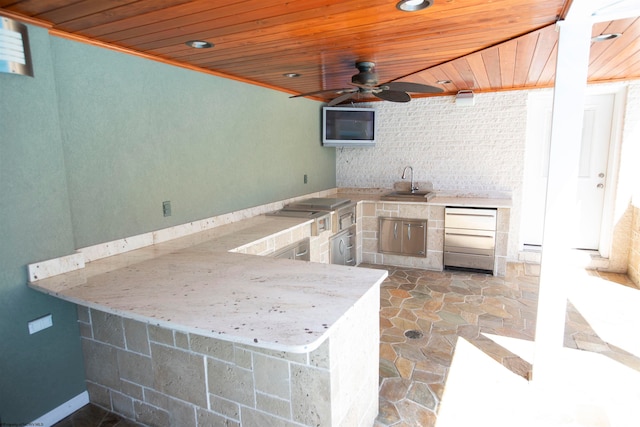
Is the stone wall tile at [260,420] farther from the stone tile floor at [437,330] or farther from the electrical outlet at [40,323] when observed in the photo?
the electrical outlet at [40,323]

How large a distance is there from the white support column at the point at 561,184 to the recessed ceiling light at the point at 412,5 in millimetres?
844

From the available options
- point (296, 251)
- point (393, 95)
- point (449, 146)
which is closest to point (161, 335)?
point (296, 251)

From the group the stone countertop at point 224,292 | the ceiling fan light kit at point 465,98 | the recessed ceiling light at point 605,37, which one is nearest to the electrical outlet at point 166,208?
the stone countertop at point 224,292

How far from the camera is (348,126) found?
17.4 ft

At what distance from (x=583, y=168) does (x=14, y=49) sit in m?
5.65

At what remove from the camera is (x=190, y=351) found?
5.91 ft

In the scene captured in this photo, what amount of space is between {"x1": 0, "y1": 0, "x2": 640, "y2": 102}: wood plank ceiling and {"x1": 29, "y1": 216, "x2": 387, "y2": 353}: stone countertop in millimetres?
1358

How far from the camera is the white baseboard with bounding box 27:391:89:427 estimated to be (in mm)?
2049

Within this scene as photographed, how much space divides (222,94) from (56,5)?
1673 mm

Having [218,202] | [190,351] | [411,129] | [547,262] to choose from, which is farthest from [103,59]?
[411,129]

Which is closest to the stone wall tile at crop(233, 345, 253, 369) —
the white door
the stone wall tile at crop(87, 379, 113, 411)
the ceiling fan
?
the stone wall tile at crop(87, 379, 113, 411)

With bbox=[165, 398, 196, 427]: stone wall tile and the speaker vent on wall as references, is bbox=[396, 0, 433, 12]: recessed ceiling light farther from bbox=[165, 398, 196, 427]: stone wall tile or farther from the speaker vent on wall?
bbox=[165, 398, 196, 427]: stone wall tile

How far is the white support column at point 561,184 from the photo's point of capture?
6.84 feet

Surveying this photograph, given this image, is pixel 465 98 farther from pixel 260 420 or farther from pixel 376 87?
pixel 260 420
